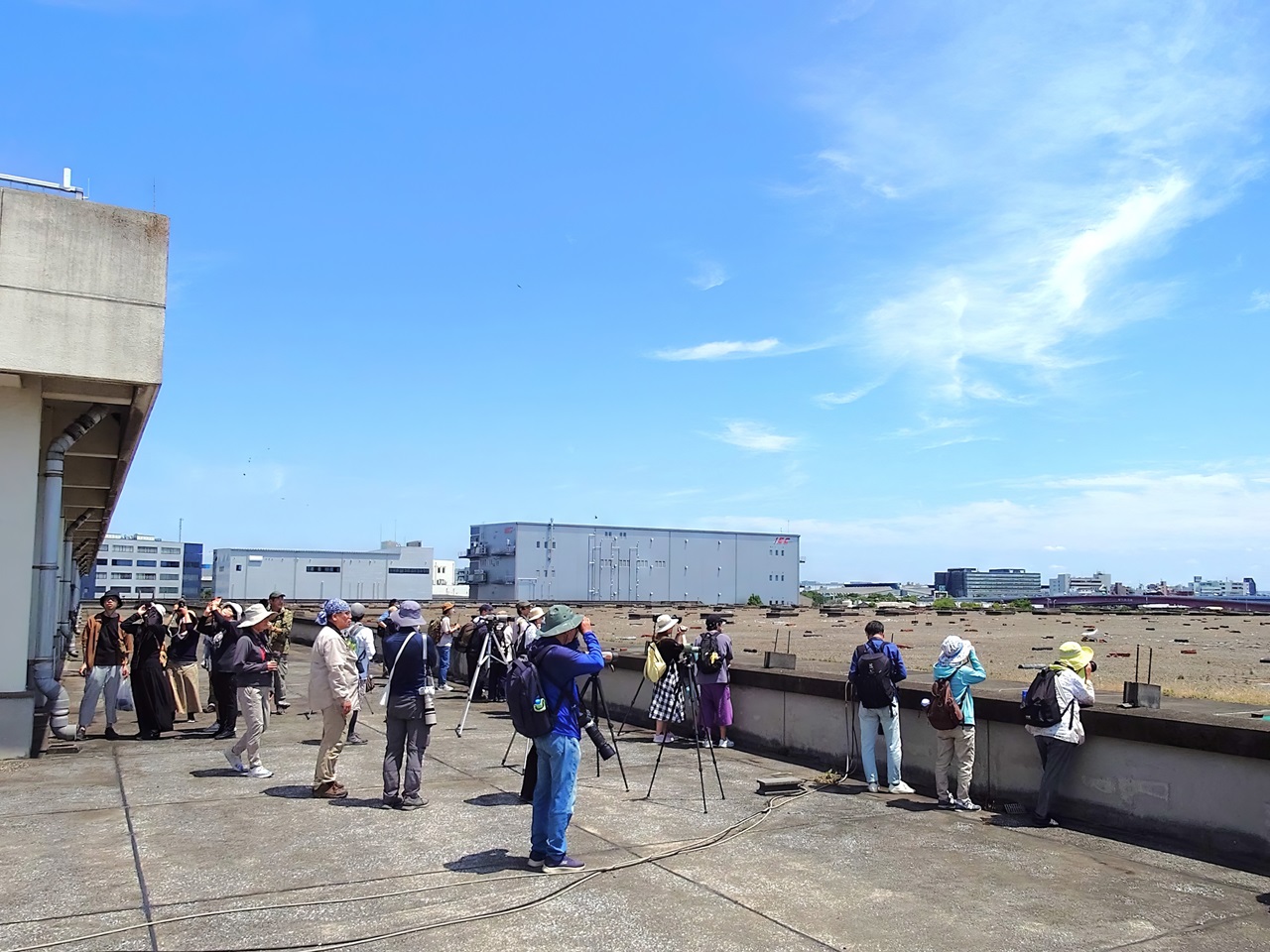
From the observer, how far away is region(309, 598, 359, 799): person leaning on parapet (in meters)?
9.47

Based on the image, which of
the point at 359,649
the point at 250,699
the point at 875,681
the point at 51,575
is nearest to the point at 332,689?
the point at 250,699

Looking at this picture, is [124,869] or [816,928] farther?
[124,869]

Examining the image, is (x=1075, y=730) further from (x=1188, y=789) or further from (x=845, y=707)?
(x=845, y=707)

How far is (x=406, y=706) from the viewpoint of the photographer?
8.98 metres

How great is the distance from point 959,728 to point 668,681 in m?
4.63

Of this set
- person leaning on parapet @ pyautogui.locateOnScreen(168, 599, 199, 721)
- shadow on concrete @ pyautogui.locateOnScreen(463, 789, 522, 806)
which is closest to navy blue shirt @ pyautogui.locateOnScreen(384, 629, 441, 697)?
shadow on concrete @ pyautogui.locateOnScreen(463, 789, 522, 806)

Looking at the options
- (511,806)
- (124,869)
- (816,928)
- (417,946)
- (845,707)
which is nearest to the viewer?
(417,946)

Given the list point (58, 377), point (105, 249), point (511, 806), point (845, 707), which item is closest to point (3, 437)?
point (58, 377)

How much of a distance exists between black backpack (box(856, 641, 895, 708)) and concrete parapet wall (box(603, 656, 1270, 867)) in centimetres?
47

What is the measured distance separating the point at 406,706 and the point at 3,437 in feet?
21.3

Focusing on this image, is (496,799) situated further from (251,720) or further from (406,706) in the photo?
(251,720)

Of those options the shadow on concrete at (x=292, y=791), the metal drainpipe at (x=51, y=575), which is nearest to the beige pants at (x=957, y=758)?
the shadow on concrete at (x=292, y=791)

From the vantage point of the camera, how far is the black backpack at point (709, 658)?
12.8m

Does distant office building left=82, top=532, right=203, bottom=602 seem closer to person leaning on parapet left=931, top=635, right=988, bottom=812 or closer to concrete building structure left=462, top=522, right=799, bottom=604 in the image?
concrete building structure left=462, top=522, right=799, bottom=604
